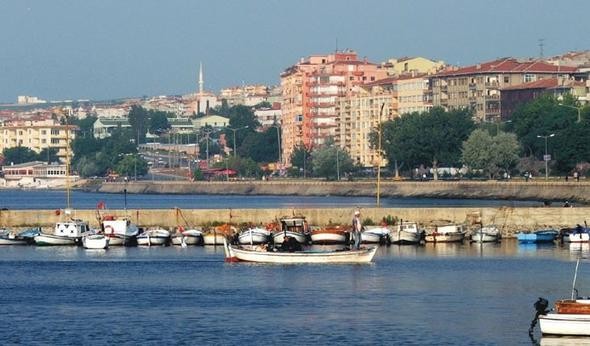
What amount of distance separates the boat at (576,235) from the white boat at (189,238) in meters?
13.9

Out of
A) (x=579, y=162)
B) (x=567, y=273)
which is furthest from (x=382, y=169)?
(x=567, y=273)

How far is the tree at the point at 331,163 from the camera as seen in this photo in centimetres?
17962

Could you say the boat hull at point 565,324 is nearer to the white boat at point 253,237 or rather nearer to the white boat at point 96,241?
the white boat at point 253,237

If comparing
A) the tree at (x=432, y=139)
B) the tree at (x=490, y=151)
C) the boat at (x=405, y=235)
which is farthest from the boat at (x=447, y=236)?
the tree at (x=432, y=139)

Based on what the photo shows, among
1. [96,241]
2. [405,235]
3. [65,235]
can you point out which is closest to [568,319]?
[405,235]

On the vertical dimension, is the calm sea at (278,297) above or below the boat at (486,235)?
below

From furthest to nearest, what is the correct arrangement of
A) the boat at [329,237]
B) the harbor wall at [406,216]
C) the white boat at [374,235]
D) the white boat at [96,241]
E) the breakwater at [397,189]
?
the breakwater at [397,189] < the harbor wall at [406,216] < the white boat at [96,241] < the white boat at [374,235] < the boat at [329,237]

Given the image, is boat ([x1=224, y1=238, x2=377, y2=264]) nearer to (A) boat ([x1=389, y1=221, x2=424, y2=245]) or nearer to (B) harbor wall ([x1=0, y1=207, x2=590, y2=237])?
(A) boat ([x1=389, y1=221, x2=424, y2=245])

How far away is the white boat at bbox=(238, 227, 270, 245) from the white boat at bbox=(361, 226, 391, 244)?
4099 millimetres

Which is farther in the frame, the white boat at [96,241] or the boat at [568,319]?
the white boat at [96,241]

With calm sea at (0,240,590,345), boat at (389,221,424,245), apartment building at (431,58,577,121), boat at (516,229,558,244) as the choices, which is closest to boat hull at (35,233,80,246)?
calm sea at (0,240,590,345)

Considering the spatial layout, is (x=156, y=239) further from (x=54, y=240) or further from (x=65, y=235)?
(x=54, y=240)

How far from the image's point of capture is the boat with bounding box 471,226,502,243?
72.3m

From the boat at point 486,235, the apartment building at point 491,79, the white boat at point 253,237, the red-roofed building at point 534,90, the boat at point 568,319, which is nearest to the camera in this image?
the boat at point 568,319
